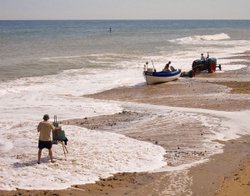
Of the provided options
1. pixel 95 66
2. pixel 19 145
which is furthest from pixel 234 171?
pixel 95 66

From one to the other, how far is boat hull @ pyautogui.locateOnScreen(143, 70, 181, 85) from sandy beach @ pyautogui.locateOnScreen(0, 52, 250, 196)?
0.61 metres

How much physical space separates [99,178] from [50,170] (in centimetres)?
132

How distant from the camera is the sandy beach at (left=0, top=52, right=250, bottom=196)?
959cm

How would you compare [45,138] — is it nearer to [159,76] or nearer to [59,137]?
[59,137]

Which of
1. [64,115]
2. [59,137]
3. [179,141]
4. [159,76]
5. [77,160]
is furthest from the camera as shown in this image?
[159,76]

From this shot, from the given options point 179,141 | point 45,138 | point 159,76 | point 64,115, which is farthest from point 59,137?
point 159,76

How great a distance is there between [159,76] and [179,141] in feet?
42.8

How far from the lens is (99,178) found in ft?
33.8

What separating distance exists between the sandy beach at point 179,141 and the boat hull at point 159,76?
2.02ft

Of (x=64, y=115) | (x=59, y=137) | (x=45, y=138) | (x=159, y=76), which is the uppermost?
(x=159, y=76)

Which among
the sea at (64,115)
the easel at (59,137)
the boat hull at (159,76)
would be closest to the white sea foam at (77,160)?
the sea at (64,115)

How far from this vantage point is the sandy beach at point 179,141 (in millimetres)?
9586

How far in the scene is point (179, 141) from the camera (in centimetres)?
1341

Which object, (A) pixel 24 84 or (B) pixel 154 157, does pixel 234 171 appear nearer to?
(B) pixel 154 157
